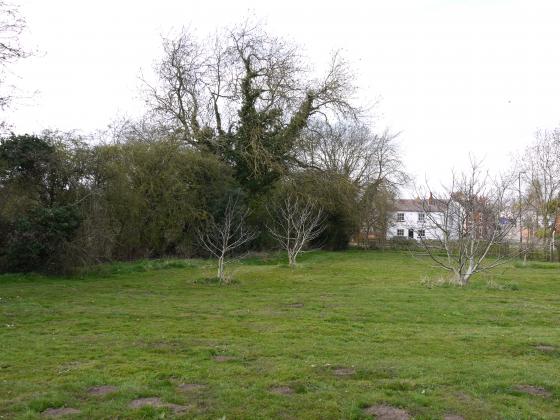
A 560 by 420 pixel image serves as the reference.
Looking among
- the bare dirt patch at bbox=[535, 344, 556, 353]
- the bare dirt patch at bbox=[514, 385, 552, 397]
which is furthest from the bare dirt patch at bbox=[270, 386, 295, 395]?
the bare dirt patch at bbox=[535, 344, 556, 353]

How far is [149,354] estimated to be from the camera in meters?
7.49

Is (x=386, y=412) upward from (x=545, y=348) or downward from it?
downward

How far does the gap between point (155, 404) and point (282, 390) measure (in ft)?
4.36

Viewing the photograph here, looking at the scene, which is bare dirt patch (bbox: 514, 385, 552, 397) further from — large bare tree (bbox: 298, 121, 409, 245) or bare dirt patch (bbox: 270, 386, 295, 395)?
large bare tree (bbox: 298, 121, 409, 245)

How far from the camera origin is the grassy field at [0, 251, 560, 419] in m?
5.30

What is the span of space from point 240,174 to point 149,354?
23795mm

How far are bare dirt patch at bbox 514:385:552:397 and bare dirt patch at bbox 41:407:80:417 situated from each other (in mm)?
4531

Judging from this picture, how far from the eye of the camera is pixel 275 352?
7.66 m

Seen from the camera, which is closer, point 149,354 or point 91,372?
point 91,372

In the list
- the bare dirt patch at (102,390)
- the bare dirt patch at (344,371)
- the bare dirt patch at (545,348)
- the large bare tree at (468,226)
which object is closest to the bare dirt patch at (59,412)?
the bare dirt patch at (102,390)

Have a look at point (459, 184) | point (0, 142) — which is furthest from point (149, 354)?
point (459, 184)

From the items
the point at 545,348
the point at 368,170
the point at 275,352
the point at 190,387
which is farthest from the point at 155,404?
the point at 368,170

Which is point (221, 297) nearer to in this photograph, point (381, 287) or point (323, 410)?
point (381, 287)

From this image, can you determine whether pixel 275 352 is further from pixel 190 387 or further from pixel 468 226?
pixel 468 226
